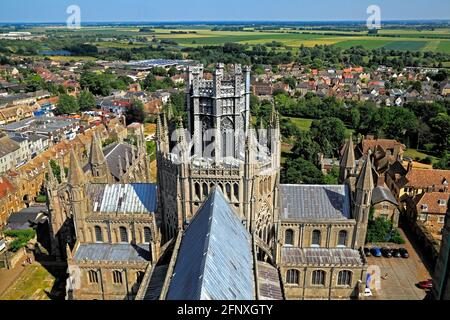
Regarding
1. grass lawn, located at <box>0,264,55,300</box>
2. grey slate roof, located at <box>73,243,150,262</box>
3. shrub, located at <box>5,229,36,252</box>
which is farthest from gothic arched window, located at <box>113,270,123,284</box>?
shrub, located at <box>5,229,36,252</box>

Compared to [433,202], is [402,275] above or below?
below

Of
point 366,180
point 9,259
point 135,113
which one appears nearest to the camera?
point 366,180

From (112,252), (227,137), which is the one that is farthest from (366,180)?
(112,252)

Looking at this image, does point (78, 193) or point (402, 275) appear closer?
point (78, 193)

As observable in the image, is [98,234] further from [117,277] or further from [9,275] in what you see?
[9,275]

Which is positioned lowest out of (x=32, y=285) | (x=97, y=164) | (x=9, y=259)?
(x=32, y=285)
